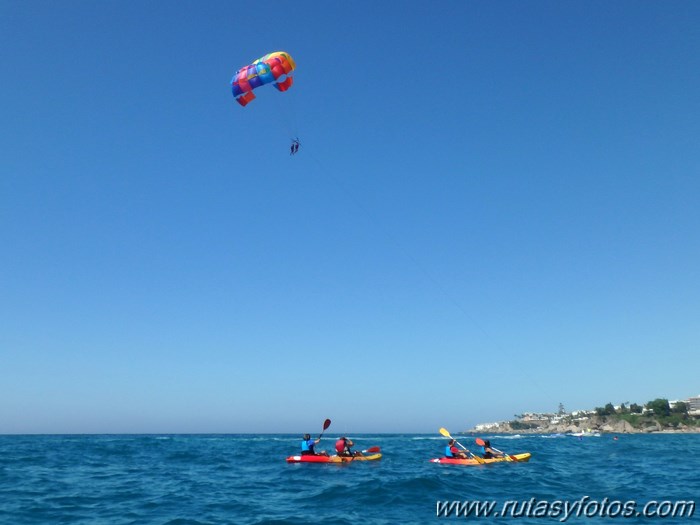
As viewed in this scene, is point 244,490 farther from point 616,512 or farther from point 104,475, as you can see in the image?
point 616,512

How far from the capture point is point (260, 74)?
2975 cm

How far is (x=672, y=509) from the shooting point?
691 inches

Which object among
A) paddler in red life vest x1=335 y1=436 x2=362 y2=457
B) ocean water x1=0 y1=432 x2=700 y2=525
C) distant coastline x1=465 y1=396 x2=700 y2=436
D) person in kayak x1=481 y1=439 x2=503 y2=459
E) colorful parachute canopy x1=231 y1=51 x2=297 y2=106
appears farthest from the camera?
distant coastline x1=465 y1=396 x2=700 y2=436

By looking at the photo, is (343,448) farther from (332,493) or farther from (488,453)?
(332,493)

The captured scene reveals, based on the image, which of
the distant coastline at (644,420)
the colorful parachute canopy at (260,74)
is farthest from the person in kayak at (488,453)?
the distant coastline at (644,420)

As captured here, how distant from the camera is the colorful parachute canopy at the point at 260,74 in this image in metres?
29.7

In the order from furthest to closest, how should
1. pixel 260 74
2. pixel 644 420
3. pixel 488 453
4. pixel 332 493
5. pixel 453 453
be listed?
pixel 644 420
pixel 488 453
pixel 453 453
pixel 260 74
pixel 332 493

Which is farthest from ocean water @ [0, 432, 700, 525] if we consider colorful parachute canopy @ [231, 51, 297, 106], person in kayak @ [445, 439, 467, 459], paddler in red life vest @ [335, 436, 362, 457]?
colorful parachute canopy @ [231, 51, 297, 106]

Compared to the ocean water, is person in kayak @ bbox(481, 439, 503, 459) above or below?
above

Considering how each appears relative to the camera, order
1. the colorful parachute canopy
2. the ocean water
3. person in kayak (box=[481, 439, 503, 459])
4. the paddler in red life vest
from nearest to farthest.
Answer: the ocean water < the colorful parachute canopy < the paddler in red life vest < person in kayak (box=[481, 439, 503, 459])

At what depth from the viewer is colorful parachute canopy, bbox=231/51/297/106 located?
29.7 meters

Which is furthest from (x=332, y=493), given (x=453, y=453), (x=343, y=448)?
(x=453, y=453)

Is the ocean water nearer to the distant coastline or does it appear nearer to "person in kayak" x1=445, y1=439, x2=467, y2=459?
"person in kayak" x1=445, y1=439, x2=467, y2=459

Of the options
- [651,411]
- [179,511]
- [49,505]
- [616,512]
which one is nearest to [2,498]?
[49,505]
